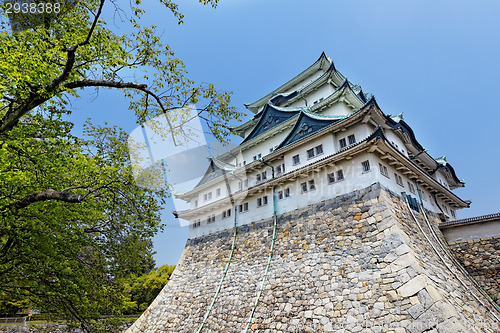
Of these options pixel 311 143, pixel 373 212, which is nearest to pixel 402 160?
pixel 373 212

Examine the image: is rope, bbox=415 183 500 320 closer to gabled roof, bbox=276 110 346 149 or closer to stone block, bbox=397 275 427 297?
stone block, bbox=397 275 427 297

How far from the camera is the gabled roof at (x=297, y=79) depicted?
88.2 feet

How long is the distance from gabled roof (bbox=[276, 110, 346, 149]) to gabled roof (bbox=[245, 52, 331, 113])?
33.6 feet

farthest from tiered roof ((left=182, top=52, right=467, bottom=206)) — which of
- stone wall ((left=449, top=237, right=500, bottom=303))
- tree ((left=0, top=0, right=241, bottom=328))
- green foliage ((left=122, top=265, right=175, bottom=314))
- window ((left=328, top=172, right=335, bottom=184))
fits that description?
green foliage ((left=122, top=265, right=175, bottom=314))

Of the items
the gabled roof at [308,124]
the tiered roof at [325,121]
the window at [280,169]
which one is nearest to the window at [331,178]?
the tiered roof at [325,121]

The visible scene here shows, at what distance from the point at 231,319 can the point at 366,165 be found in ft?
37.8

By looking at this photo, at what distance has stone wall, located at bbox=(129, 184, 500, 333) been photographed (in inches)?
402

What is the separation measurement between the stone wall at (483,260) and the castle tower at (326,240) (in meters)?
0.88

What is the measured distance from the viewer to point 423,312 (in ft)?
31.4

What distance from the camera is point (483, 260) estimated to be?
14516mm

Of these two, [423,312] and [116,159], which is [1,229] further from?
[423,312]

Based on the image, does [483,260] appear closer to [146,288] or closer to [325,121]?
[325,121]

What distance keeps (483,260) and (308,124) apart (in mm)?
12751

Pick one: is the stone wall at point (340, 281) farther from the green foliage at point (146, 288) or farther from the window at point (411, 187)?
the green foliage at point (146, 288)
